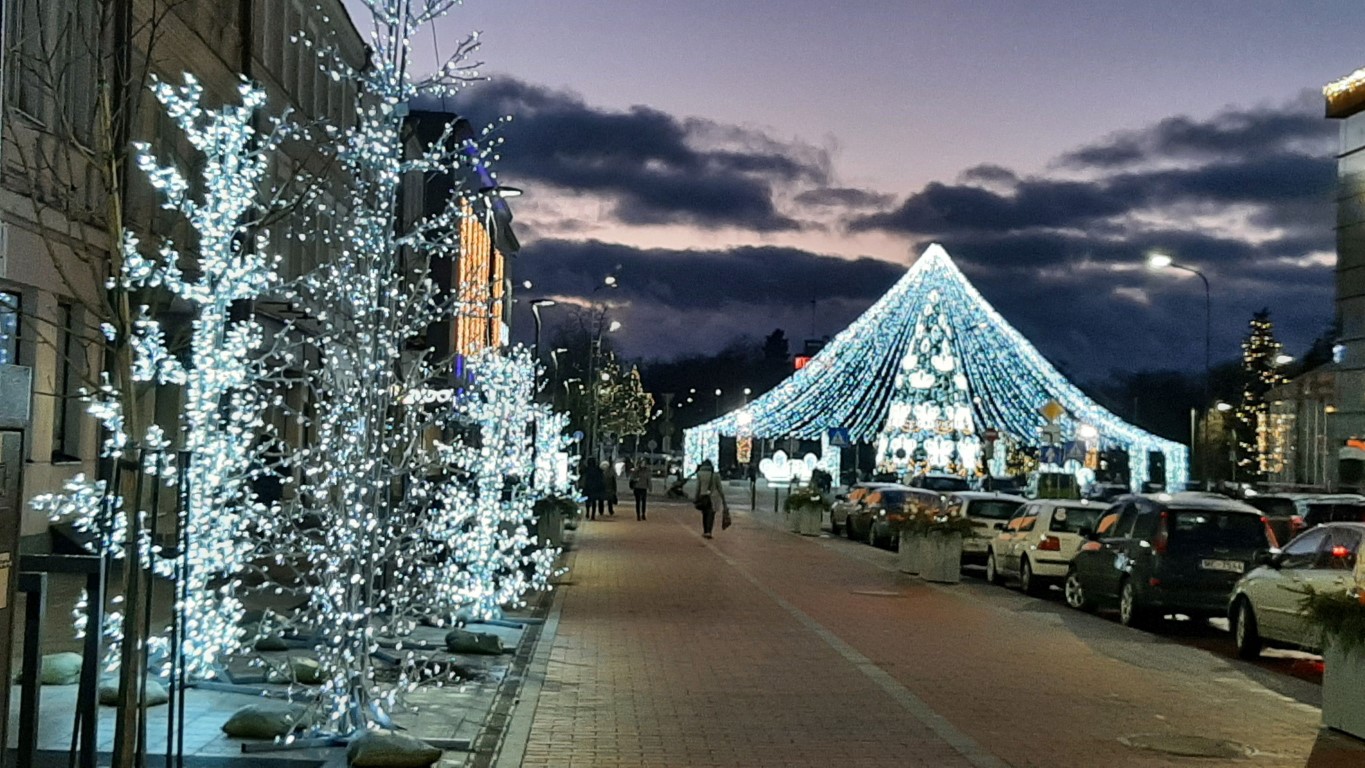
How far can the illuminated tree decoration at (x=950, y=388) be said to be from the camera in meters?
52.4

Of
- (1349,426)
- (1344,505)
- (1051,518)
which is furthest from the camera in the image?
(1349,426)

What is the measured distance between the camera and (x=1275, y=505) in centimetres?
3212

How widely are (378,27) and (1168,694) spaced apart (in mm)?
8442

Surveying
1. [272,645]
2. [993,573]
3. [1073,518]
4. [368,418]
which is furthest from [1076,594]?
[368,418]

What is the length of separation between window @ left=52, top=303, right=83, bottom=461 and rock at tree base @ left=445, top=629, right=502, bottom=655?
29.8 ft

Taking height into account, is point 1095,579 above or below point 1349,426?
below

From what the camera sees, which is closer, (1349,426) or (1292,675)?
(1292,675)

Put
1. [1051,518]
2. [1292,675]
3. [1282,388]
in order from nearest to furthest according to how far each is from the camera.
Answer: [1292,675]
[1051,518]
[1282,388]

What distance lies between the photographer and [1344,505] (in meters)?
31.3

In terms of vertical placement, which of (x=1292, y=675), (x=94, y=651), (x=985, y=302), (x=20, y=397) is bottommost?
(x=1292, y=675)

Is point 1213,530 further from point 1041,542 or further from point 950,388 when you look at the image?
point 950,388

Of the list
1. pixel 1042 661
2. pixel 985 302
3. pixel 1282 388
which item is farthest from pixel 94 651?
pixel 1282 388

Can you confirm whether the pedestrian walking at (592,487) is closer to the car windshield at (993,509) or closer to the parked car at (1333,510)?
the car windshield at (993,509)

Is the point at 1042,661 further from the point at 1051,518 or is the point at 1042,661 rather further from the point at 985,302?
the point at 985,302
